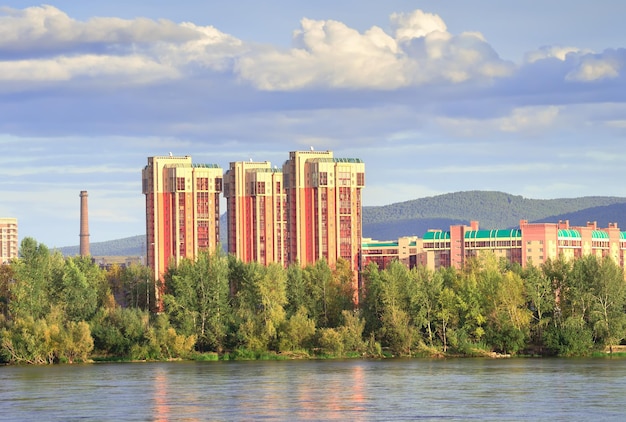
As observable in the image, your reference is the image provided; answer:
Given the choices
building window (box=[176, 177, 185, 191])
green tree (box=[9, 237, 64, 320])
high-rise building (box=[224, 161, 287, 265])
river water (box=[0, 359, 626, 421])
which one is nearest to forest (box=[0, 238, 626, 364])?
green tree (box=[9, 237, 64, 320])

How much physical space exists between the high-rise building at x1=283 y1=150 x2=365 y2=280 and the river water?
2238 inches

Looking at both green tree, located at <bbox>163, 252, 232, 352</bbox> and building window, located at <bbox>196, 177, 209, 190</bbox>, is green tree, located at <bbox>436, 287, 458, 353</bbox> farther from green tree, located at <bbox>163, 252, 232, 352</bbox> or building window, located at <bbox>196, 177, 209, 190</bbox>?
building window, located at <bbox>196, 177, 209, 190</bbox>

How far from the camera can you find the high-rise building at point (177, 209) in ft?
532

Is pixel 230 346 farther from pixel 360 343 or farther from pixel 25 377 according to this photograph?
pixel 25 377

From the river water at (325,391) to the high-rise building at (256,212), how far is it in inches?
2667

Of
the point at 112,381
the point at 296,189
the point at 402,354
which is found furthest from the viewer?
the point at 296,189

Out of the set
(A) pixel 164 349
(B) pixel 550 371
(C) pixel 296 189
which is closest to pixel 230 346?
(A) pixel 164 349

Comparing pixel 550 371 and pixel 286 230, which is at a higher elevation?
pixel 286 230

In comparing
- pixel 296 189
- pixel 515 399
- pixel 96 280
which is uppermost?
pixel 296 189

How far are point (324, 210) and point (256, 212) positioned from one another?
13.7 metres

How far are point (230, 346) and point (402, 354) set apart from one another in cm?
1312

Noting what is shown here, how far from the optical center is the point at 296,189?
154 m

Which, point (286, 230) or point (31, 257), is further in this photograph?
point (286, 230)

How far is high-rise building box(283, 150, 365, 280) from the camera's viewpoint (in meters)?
153
